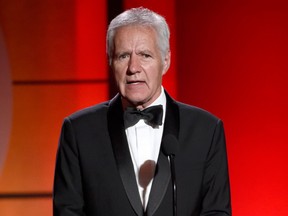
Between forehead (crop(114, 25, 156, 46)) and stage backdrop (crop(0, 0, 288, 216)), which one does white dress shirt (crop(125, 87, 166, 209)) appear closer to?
forehead (crop(114, 25, 156, 46))

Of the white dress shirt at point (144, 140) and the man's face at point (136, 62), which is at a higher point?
the man's face at point (136, 62)

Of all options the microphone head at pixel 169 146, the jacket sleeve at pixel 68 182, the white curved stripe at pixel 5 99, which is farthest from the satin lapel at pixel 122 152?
the white curved stripe at pixel 5 99

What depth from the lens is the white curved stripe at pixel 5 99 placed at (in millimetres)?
2994

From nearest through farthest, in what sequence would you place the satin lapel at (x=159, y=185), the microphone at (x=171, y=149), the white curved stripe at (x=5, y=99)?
the microphone at (x=171, y=149) → the satin lapel at (x=159, y=185) → the white curved stripe at (x=5, y=99)

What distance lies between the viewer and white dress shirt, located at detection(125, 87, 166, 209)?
1.80m

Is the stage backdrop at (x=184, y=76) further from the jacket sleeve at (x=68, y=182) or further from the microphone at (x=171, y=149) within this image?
the microphone at (x=171, y=149)

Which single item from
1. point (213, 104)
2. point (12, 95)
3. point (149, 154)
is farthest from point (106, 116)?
point (12, 95)

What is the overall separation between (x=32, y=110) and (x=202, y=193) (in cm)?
147

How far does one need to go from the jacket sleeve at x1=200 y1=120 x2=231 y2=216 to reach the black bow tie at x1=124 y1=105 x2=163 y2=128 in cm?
18

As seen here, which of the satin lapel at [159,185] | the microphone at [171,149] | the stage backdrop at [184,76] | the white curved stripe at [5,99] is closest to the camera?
the microphone at [171,149]

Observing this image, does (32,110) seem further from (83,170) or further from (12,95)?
(83,170)

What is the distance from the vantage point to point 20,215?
3.08 meters

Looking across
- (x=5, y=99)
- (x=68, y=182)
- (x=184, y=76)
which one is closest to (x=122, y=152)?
(x=68, y=182)

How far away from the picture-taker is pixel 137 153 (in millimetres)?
1812
